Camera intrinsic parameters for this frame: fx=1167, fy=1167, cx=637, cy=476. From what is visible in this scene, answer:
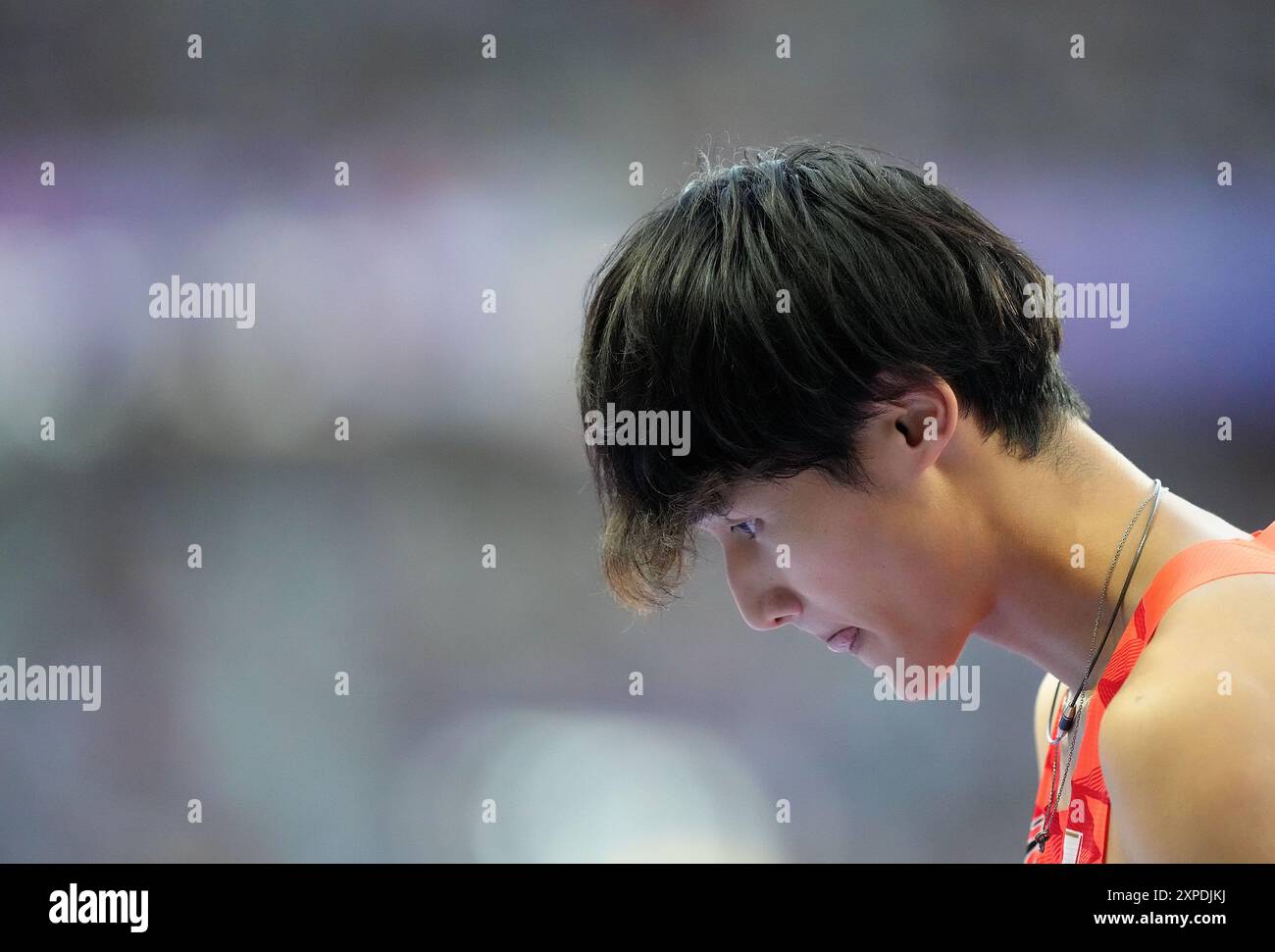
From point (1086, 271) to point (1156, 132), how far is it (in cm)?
37

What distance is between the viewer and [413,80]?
9.19 ft

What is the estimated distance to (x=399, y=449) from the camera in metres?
2.85

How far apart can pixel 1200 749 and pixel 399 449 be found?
2363 millimetres

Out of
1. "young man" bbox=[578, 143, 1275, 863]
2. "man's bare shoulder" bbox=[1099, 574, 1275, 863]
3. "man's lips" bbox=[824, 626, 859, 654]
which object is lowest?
"man's bare shoulder" bbox=[1099, 574, 1275, 863]

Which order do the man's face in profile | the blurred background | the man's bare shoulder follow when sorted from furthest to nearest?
the blurred background
the man's face in profile
the man's bare shoulder

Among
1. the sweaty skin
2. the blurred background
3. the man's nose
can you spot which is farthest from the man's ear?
the blurred background

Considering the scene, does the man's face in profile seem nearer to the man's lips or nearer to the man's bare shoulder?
the man's lips

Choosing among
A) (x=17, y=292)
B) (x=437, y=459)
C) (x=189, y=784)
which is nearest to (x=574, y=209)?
(x=437, y=459)

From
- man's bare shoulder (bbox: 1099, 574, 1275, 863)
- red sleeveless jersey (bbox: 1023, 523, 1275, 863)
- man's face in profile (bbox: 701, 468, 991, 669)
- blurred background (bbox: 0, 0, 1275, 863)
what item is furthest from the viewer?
blurred background (bbox: 0, 0, 1275, 863)

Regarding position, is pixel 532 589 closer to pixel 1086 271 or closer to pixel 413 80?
pixel 413 80

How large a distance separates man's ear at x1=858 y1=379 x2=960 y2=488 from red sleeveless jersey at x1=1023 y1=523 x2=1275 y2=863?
0.61ft

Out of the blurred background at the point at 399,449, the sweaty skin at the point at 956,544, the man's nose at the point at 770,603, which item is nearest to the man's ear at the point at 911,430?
the sweaty skin at the point at 956,544

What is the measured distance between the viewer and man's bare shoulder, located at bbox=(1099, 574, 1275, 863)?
0.68 m

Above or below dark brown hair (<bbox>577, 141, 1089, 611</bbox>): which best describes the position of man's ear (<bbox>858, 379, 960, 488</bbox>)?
below
